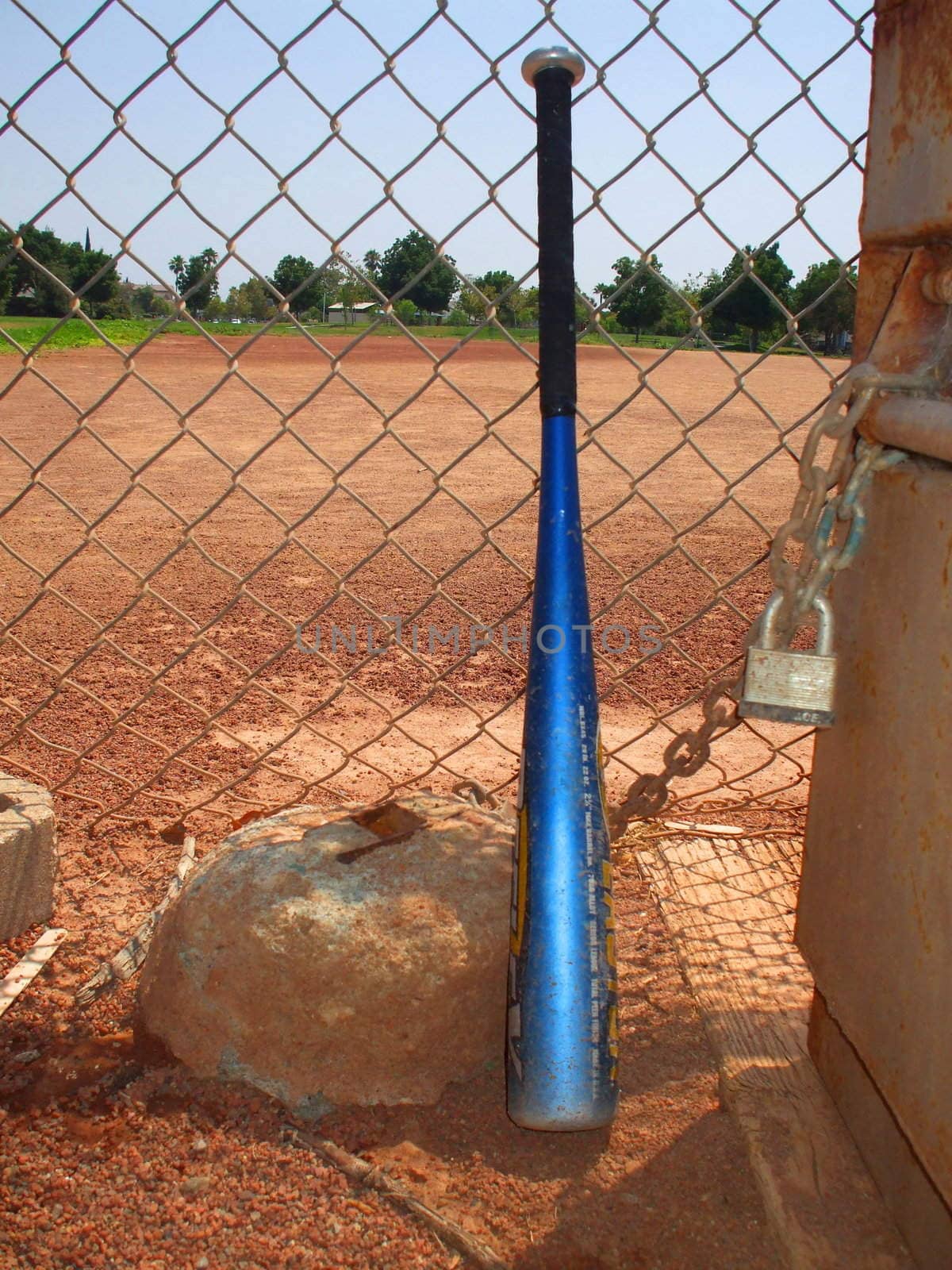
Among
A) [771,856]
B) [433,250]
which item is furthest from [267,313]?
[771,856]

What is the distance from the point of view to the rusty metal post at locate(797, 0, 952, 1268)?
1.02 m

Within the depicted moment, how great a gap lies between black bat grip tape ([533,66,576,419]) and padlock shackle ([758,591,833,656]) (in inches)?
17.2

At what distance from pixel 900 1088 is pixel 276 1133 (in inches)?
30.2

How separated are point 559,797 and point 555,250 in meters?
0.75

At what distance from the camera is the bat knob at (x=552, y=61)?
1369 millimetres

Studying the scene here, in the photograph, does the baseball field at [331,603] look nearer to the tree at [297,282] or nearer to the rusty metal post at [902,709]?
the tree at [297,282]

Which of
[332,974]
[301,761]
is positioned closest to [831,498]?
[332,974]

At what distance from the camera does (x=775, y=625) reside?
1.18 meters

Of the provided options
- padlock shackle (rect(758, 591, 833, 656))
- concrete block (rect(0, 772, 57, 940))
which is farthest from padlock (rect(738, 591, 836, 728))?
concrete block (rect(0, 772, 57, 940))

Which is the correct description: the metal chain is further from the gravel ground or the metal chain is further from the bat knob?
the gravel ground

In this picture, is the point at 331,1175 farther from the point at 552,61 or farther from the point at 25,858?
the point at 552,61

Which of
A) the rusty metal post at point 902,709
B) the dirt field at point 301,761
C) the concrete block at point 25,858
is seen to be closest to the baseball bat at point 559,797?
the dirt field at point 301,761

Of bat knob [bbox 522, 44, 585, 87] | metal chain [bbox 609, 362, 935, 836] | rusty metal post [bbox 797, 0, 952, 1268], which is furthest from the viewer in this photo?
bat knob [bbox 522, 44, 585, 87]

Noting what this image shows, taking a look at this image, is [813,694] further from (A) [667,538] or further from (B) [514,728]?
(A) [667,538]
